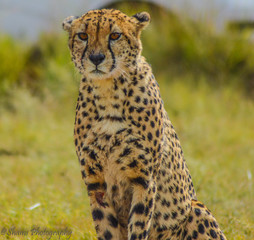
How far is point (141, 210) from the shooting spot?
254 cm

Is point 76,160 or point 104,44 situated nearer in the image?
point 104,44

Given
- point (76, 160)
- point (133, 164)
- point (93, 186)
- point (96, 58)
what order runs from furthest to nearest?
point (76, 160) < point (93, 186) < point (133, 164) < point (96, 58)


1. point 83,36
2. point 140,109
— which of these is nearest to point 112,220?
point 140,109

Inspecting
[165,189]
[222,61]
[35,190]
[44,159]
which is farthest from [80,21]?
[222,61]

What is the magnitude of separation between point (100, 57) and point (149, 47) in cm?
684

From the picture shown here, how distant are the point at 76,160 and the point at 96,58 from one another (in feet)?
10.8

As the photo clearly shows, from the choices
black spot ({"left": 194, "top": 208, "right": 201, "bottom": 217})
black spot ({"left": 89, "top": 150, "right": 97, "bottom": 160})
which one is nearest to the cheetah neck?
black spot ({"left": 89, "top": 150, "right": 97, "bottom": 160})

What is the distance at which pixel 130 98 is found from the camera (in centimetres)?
255

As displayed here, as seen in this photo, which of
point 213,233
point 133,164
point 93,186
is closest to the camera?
point 133,164

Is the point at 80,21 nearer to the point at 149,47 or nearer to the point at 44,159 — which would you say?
the point at 44,159

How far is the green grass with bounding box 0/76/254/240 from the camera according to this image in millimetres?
3611

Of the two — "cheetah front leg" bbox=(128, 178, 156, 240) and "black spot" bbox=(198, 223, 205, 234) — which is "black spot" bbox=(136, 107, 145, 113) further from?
"black spot" bbox=(198, 223, 205, 234)

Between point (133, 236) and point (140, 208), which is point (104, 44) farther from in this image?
point (133, 236)

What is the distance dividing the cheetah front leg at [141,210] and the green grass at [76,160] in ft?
2.28
